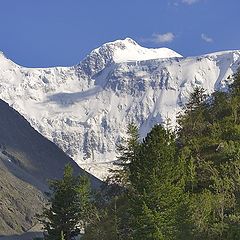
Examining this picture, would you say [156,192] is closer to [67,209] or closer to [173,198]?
[173,198]

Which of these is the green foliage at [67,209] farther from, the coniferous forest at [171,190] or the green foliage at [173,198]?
the green foliage at [173,198]

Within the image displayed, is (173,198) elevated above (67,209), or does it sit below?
below

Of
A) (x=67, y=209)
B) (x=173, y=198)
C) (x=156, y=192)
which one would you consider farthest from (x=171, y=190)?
(x=67, y=209)

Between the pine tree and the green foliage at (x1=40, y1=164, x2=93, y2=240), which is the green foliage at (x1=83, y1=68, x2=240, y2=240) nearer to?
the pine tree

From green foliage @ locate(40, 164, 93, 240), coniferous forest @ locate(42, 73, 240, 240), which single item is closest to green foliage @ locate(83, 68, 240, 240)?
coniferous forest @ locate(42, 73, 240, 240)

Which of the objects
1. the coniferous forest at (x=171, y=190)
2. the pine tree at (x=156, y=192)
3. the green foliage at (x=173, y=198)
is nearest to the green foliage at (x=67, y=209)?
the coniferous forest at (x=171, y=190)

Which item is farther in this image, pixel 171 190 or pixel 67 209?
pixel 67 209

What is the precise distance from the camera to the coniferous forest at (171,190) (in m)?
51.3

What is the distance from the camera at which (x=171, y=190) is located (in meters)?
52.7

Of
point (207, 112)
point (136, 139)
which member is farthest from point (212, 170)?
point (207, 112)

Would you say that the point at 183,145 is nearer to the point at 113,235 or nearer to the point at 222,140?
the point at 222,140

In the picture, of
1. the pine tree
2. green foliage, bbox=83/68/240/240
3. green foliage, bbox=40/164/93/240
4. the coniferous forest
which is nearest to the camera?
green foliage, bbox=83/68/240/240

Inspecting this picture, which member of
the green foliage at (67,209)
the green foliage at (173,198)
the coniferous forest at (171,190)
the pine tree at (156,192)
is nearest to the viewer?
the green foliage at (173,198)

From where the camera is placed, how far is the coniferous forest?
51.3 meters
